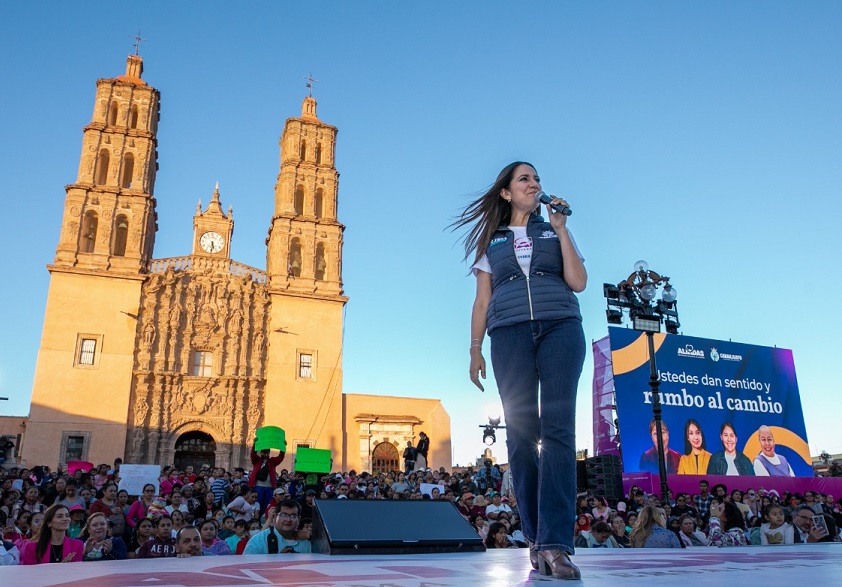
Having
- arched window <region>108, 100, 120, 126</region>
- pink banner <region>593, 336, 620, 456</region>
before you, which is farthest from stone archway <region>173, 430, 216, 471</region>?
pink banner <region>593, 336, 620, 456</region>

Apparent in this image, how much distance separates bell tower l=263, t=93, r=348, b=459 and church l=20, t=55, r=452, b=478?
2.5 inches

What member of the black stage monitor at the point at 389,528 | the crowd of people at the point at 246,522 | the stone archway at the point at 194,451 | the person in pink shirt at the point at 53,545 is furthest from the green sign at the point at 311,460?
the black stage monitor at the point at 389,528

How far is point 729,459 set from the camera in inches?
853

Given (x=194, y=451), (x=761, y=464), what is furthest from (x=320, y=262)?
(x=761, y=464)

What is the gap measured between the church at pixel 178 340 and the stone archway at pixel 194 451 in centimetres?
6

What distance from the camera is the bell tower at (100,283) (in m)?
25.7

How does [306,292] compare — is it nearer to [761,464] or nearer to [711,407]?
[711,407]

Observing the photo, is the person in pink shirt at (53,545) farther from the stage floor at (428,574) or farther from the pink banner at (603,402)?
the pink banner at (603,402)

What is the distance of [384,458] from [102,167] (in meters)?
18.8

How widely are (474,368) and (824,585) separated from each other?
6.02 ft

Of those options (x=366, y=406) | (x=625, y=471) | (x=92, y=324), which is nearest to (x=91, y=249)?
(x=92, y=324)

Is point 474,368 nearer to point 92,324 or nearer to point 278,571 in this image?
point 278,571

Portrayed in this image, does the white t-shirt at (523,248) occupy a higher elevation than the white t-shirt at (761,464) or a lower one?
higher

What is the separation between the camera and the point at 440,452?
3120 centimetres
